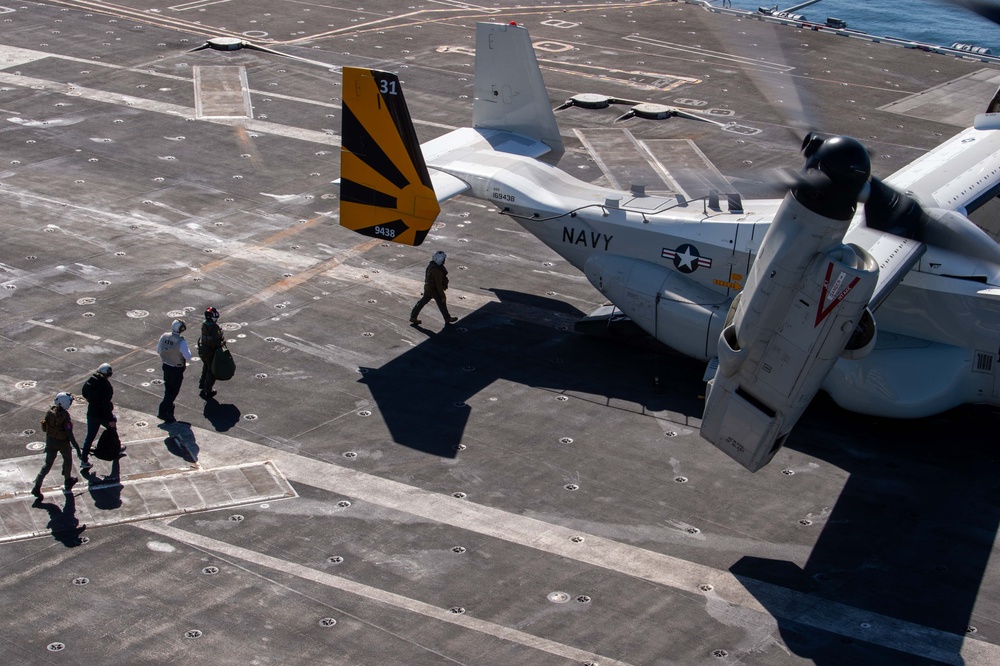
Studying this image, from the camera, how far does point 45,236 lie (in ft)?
103

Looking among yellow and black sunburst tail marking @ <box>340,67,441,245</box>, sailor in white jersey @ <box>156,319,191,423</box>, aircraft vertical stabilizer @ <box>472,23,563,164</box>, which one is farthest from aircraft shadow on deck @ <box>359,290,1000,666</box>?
aircraft vertical stabilizer @ <box>472,23,563,164</box>

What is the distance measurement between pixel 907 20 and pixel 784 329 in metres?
76.5

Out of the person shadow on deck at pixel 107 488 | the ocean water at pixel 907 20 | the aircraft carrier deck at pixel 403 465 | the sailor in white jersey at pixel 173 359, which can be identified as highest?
the ocean water at pixel 907 20

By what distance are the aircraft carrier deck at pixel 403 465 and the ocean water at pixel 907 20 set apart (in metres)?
46.0

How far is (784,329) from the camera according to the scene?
18438 mm

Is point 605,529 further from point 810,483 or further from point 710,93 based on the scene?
point 710,93

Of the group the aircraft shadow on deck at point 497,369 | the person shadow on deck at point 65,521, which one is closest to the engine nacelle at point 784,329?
the aircraft shadow on deck at point 497,369

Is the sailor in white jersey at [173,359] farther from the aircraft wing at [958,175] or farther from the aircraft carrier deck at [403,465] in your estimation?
the aircraft wing at [958,175]

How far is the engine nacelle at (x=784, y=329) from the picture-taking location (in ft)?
56.6

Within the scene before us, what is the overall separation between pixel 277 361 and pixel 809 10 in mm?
80514

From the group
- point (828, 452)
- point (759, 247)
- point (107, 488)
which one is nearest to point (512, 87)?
point (759, 247)

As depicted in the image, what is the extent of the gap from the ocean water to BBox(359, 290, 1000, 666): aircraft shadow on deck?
2404 inches

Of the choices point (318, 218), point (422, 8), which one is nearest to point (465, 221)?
point (318, 218)

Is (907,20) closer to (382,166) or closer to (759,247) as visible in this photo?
(382,166)
